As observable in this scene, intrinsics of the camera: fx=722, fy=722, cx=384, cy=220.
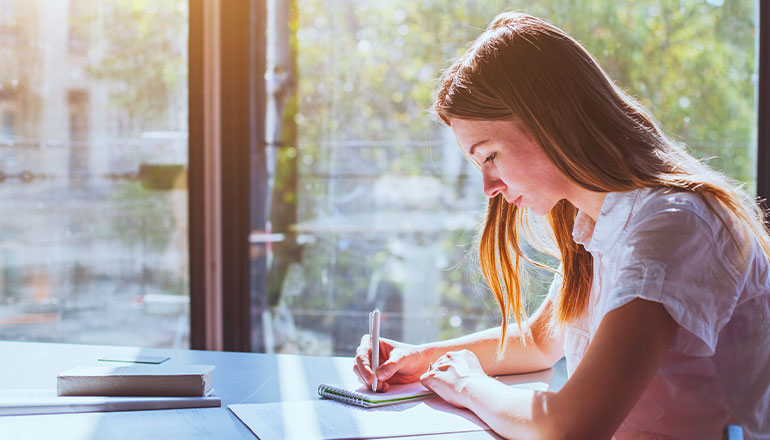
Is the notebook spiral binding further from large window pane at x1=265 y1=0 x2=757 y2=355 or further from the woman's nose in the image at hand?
large window pane at x1=265 y1=0 x2=757 y2=355

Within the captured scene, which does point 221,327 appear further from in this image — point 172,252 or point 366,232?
point 366,232

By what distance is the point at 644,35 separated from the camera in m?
2.38

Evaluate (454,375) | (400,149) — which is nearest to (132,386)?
(454,375)

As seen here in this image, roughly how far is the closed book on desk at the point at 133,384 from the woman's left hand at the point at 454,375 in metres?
0.40

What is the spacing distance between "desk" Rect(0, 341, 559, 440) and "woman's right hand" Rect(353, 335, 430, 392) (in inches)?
1.9

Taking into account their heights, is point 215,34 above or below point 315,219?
above

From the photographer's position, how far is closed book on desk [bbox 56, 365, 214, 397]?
4.03 feet

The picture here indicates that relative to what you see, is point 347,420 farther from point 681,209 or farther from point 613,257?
point 681,209

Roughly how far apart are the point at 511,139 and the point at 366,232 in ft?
4.69

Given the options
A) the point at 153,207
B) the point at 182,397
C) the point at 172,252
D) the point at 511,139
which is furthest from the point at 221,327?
the point at 511,139

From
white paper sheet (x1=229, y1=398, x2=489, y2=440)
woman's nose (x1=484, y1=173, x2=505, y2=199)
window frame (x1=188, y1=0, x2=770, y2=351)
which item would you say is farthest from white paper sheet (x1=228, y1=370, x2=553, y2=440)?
window frame (x1=188, y1=0, x2=770, y2=351)

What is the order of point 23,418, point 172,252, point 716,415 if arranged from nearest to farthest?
point 716,415, point 23,418, point 172,252

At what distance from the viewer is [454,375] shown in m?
1.22

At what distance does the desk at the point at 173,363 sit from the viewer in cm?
107
